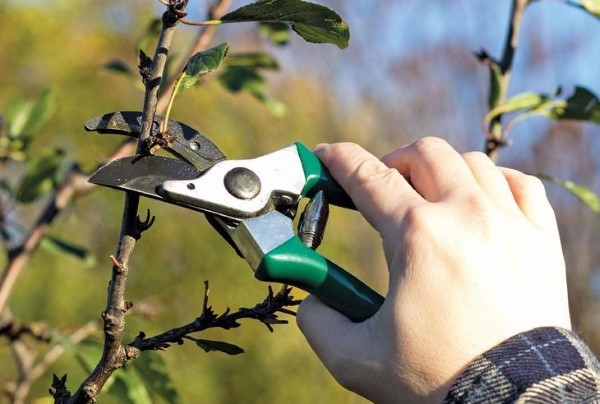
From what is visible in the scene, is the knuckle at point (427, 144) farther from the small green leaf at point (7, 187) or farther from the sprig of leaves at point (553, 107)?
the small green leaf at point (7, 187)

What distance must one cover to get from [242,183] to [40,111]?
2.88 feet

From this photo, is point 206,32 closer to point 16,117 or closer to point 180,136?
point 16,117

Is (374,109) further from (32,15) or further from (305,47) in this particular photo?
(32,15)

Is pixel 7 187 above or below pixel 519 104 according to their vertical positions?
below

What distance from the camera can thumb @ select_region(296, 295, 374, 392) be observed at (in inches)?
31.6

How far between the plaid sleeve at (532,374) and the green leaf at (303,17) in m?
0.32

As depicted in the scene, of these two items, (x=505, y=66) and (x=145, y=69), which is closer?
(x=145, y=69)

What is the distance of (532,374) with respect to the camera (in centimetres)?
75

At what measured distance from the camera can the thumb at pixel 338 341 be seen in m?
0.80

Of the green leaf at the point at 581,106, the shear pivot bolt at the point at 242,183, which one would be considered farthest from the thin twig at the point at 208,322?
the green leaf at the point at 581,106

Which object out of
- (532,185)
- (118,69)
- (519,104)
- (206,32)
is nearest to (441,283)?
(532,185)

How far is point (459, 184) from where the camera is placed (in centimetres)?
89

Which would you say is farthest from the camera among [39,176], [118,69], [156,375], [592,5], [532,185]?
[118,69]

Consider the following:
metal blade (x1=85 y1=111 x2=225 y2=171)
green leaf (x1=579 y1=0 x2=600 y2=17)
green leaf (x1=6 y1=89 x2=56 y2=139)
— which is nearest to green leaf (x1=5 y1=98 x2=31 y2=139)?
green leaf (x1=6 y1=89 x2=56 y2=139)
